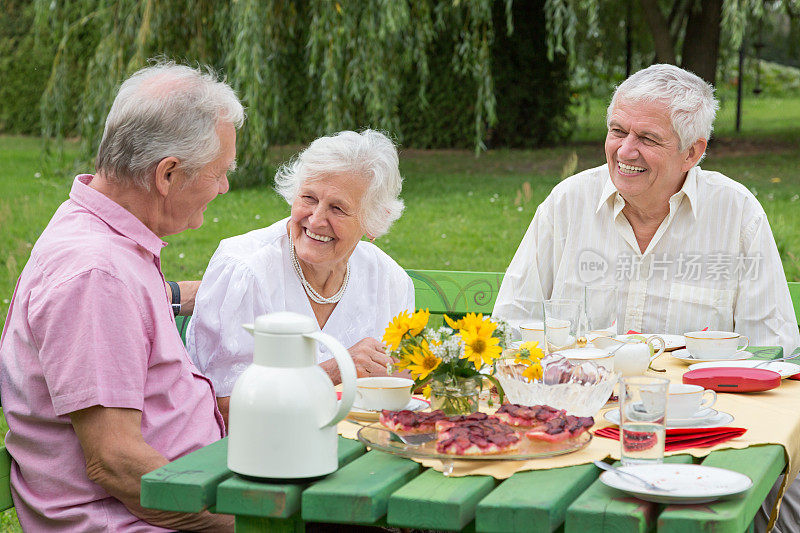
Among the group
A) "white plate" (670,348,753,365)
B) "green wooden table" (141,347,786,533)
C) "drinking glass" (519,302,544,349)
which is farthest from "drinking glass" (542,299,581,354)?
"green wooden table" (141,347,786,533)

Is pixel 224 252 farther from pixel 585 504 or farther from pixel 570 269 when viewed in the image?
pixel 585 504

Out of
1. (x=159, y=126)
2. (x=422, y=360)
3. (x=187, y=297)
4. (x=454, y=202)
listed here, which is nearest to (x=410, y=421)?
(x=422, y=360)

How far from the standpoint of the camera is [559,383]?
241 centimetres

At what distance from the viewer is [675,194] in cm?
383

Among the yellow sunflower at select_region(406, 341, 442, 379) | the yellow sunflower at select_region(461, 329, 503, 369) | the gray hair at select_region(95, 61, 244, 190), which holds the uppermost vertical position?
the gray hair at select_region(95, 61, 244, 190)

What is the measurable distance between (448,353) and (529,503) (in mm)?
555

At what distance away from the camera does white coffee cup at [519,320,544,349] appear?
2.98 metres

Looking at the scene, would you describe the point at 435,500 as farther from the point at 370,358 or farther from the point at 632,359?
the point at 370,358

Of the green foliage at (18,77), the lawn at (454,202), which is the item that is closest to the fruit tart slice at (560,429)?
the lawn at (454,202)

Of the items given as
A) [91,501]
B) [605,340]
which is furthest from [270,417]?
[605,340]

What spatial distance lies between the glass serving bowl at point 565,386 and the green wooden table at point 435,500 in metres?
0.37

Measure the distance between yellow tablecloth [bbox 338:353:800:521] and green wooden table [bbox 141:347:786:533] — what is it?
36 millimetres

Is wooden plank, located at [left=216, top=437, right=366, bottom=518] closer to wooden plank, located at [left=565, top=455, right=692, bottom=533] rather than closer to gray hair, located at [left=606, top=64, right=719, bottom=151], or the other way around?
wooden plank, located at [left=565, top=455, right=692, bottom=533]

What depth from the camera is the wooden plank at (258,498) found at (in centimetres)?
187
